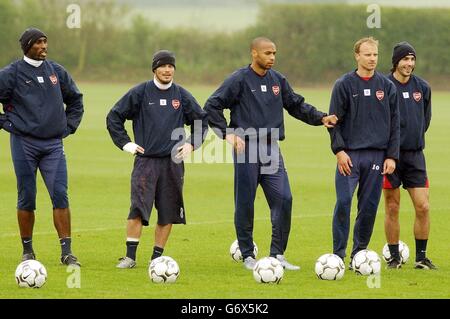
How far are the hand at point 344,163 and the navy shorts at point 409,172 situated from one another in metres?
0.85

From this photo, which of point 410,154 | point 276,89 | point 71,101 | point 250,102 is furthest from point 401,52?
point 71,101

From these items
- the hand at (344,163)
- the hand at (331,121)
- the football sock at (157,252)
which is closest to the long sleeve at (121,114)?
the football sock at (157,252)

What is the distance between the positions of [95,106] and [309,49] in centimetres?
2628

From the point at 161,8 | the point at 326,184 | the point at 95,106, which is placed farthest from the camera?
the point at 161,8

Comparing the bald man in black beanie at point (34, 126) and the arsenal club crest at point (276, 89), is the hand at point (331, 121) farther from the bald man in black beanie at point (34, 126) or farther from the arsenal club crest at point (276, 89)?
the bald man in black beanie at point (34, 126)

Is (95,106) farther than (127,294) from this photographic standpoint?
Yes

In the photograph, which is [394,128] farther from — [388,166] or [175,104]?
[175,104]

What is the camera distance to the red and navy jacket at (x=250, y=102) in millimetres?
13703

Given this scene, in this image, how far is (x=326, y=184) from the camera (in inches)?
962

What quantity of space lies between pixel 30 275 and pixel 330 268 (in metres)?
3.12

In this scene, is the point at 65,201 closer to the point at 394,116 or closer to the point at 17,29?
the point at 394,116

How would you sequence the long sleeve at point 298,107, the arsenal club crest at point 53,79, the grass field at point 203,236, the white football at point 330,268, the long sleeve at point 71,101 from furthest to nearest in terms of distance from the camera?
the long sleeve at point 71,101 < the long sleeve at point 298,107 < the arsenal club crest at point 53,79 < the white football at point 330,268 < the grass field at point 203,236

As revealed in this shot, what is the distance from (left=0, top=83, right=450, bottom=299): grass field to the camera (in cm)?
1202
